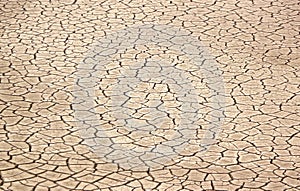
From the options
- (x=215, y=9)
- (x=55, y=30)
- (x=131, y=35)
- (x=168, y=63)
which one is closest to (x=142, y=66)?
(x=168, y=63)

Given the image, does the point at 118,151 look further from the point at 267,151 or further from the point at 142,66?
the point at 142,66

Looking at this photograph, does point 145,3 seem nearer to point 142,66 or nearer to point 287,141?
point 142,66

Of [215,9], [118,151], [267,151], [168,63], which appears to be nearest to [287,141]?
[267,151]

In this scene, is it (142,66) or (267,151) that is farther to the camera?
(142,66)

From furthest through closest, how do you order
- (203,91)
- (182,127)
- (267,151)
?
(203,91) → (182,127) → (267,151)

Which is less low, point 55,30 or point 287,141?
point 55,30

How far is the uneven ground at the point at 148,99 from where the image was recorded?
2.29 metres

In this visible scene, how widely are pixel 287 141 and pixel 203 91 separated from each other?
495mm

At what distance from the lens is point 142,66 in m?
3.10

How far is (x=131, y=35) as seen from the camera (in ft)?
11.1

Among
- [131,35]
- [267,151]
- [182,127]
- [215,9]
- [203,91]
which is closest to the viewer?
[267,151]

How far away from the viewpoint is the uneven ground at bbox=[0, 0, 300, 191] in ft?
7.50

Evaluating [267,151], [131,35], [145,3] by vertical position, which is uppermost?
[145,3]

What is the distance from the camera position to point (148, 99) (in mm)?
2822
